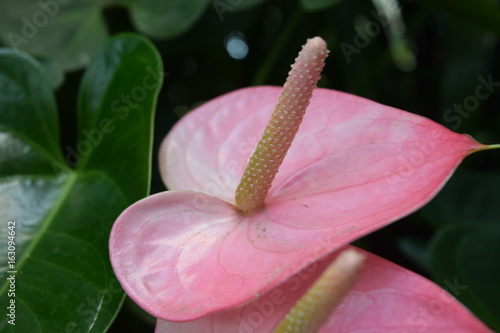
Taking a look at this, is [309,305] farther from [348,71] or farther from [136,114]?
[348,71]

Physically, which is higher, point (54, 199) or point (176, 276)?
point (176, 276)

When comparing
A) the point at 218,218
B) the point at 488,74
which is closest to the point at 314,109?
the point at 218,218

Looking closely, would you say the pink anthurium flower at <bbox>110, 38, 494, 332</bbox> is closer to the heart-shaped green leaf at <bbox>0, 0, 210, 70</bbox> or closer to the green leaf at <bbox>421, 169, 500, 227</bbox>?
the heart-shaped green leaf at <bbox>0, 0, 210, 70</bbox>
